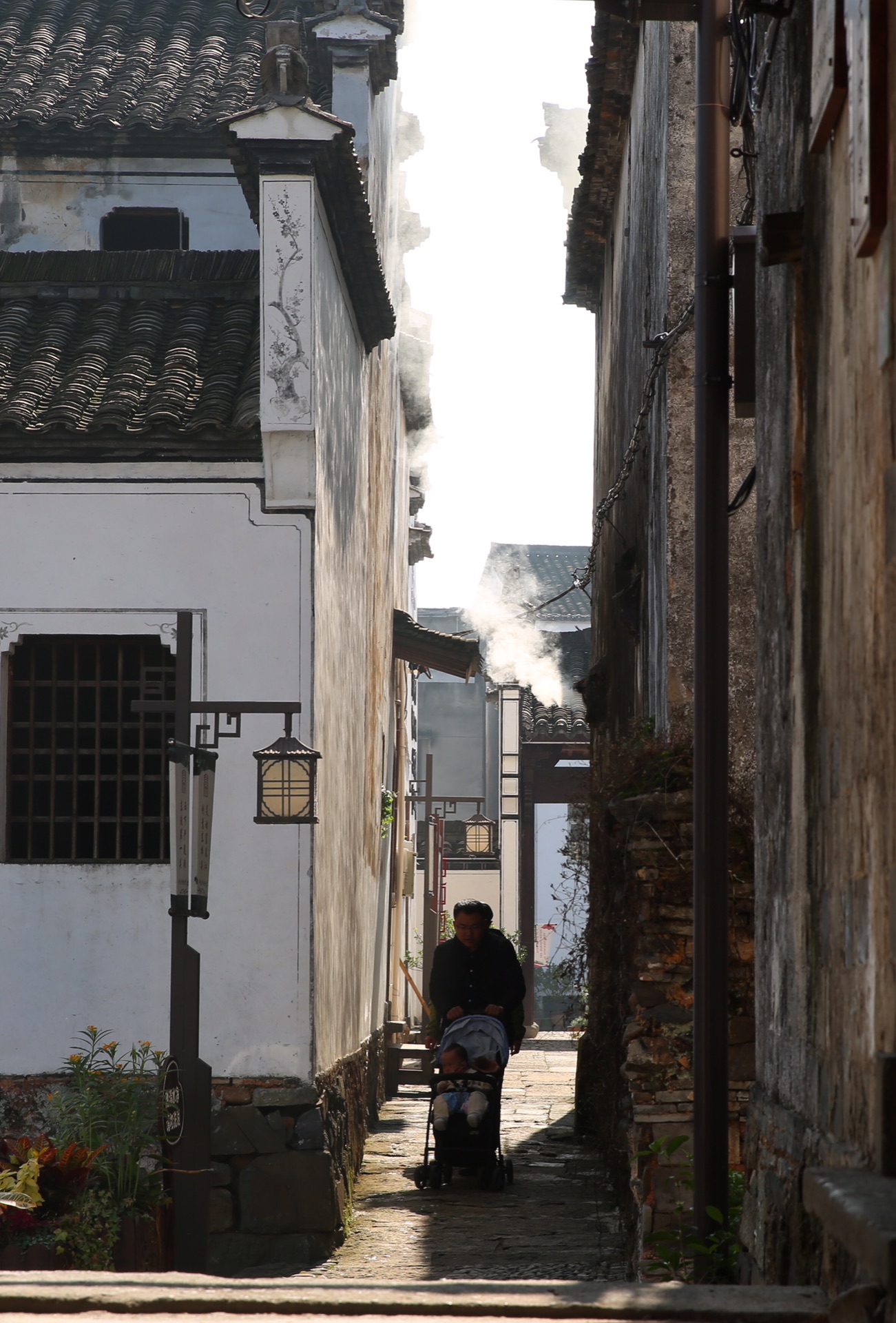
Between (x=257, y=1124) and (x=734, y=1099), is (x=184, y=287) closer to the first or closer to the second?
(x=257, y=1124)

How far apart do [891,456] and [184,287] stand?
33.8 feet

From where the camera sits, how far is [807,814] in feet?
16.7

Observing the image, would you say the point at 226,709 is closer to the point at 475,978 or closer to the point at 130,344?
the point at 475,978

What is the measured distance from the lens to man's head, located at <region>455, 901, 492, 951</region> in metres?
12.0

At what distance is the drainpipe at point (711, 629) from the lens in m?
6.29

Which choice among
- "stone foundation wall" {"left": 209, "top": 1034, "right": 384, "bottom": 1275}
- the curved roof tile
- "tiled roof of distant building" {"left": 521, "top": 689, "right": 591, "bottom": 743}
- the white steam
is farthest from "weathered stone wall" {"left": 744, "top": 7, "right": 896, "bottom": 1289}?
the white steam

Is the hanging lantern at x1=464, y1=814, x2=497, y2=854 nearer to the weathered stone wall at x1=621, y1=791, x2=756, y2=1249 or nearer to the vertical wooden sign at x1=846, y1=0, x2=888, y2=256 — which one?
the weathered stone wall at x1=621, y1=791, x2=756, y2=1249

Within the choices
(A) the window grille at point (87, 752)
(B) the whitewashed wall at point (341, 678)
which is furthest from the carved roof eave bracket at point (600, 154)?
(A) the window grille at point (87, 752)

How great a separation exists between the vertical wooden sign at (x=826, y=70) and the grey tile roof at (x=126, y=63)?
38.4 ft

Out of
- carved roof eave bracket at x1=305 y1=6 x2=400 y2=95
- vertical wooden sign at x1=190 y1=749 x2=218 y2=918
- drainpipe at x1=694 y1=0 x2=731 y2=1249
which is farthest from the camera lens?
carved roof eave bracket at x1=305 y1=6 x2=400 y2=95

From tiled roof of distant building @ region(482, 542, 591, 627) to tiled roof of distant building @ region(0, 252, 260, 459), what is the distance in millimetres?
35658

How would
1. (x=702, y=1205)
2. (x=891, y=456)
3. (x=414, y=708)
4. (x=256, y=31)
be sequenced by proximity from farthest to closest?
1. (x=414, y=708)
2. (x=256, y=31)
3. (x=702, y=1205)
4. (x=891, y=456)

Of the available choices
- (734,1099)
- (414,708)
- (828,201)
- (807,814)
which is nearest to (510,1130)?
(734,1099)

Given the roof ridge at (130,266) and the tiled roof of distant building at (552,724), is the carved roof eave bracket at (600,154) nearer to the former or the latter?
the roof ridge at (130,266)
